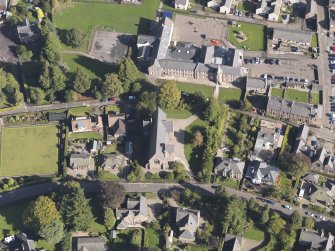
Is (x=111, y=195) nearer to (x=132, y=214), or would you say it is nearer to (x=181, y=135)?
(x=132, y=214)

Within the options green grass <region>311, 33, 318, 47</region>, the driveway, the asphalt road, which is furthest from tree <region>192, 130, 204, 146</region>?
green grass <region>311, 33, 318, 47</region>

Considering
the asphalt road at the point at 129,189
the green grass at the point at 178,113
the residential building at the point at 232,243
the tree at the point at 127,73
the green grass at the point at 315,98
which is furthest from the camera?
the green grass at the point at 315,98

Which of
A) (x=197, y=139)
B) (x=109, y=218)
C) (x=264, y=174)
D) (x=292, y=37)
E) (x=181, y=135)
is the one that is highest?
(x=292, y=37)

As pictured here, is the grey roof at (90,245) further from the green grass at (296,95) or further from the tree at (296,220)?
the green grass at (296,95)

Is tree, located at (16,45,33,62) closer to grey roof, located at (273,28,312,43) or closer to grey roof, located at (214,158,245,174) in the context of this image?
grey roof, located at (214,158,245,174)

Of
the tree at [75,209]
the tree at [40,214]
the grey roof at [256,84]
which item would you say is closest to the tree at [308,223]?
the grey roof at [256,84]

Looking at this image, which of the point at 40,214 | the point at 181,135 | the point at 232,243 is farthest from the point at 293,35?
the point at 40,214

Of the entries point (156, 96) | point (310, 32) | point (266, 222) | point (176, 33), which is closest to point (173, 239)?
point (266, 222)

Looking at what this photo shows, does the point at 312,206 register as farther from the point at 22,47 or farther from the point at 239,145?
the point at 22,47
